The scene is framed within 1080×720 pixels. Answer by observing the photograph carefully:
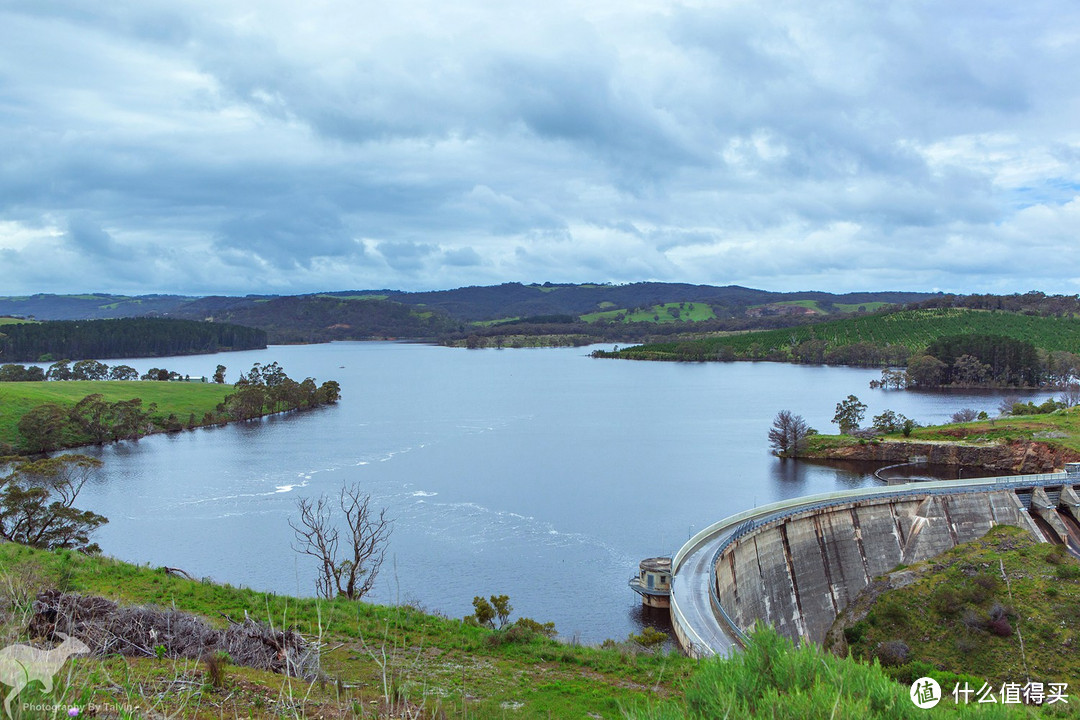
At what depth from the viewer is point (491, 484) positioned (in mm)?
54281

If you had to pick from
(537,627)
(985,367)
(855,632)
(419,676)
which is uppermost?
(985,367)

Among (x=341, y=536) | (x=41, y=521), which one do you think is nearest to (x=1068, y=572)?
(x=341, y=536)

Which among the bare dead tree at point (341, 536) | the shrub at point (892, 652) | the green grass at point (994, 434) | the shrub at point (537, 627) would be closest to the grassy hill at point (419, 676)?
the shrub at point (537, 627)

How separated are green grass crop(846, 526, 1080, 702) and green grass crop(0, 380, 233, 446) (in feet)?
251

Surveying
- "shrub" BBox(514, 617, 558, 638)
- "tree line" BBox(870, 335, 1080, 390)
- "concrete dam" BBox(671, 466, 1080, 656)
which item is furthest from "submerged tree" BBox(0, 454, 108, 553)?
"tree line" BBox(870, 335, 1080, 390)

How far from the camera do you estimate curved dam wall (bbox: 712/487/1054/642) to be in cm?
3192

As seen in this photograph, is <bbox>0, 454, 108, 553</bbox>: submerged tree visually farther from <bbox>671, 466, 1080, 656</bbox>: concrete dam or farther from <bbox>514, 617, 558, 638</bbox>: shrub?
<bbox>671, 466, 1080, 656</bbox>: concrete dam

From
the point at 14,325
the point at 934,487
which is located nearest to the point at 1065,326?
the point at 934,487

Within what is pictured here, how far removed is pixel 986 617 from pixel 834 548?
27.7 feet

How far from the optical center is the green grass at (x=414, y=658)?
1192 cm

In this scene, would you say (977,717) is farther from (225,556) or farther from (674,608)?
(225,556)

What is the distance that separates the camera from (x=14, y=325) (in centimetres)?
18562

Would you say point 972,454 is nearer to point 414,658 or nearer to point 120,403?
point 414,658

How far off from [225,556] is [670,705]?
37140 millimetres
